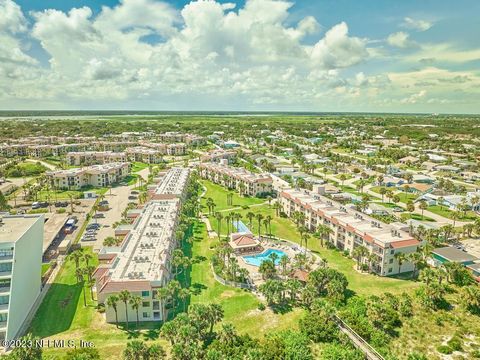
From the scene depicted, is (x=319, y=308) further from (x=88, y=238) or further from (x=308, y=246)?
(x=88, y=238)

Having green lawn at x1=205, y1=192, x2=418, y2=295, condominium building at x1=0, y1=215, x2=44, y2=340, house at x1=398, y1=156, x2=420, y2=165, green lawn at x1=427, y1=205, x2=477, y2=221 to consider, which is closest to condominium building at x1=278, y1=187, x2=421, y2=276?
Answer: green lawn at x1=205, y1=192, x2=418, y2=295

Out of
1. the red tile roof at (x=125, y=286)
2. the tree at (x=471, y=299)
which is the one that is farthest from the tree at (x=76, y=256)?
the tree at (x=471, y=299)

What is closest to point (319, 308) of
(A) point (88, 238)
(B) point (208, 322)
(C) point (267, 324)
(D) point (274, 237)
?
(C) point (267, 324)

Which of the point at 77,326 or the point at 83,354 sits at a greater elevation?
the point at 83,354

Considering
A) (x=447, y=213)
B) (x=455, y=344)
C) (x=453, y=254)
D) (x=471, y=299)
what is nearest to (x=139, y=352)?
(x=455, y=344)

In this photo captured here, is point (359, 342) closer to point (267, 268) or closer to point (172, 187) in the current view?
point (267, 268)

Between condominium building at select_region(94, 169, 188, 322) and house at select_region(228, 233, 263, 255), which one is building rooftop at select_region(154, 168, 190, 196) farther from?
house at select_region(228, 233, 263, 255)
